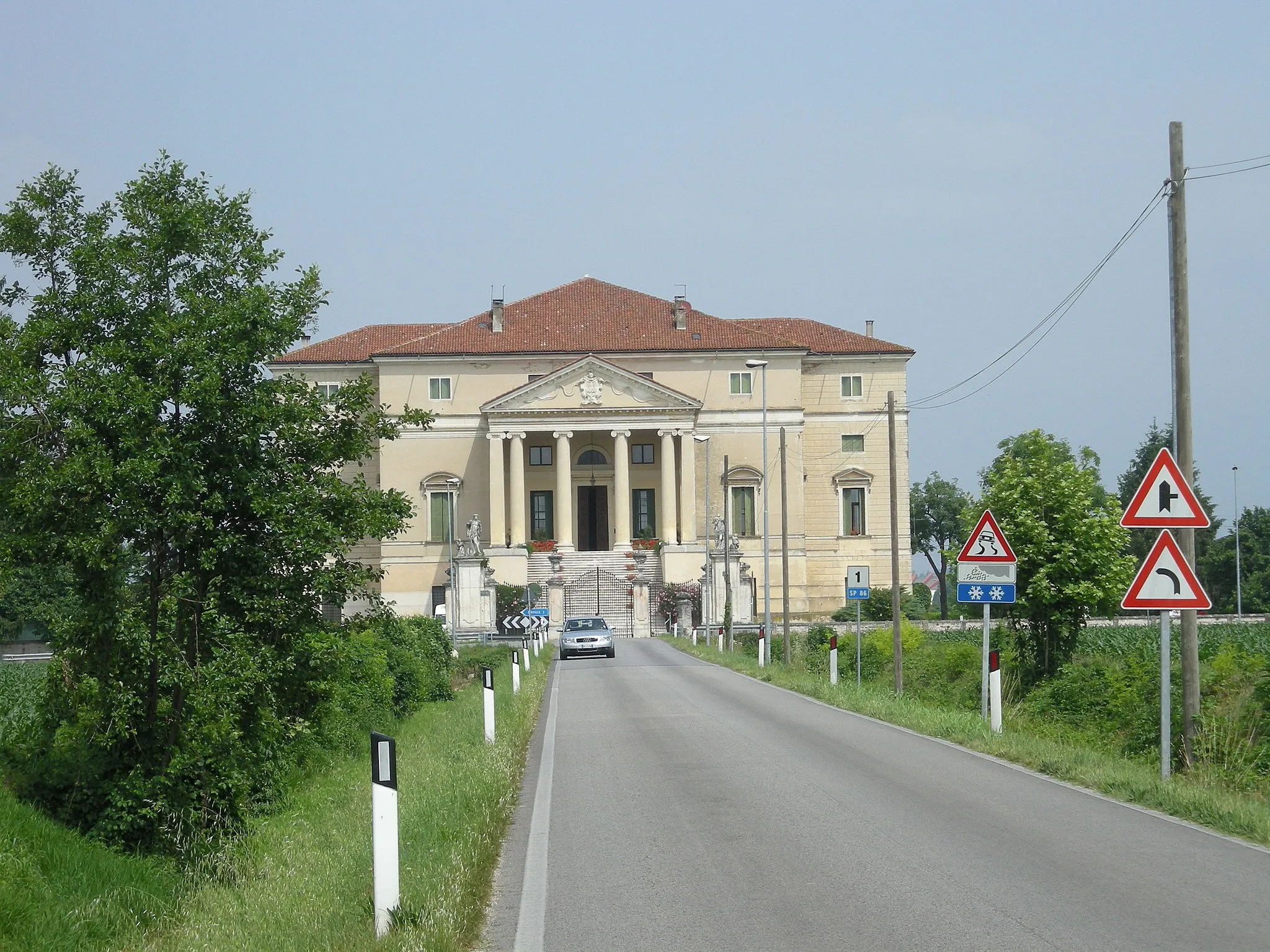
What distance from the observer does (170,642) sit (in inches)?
541

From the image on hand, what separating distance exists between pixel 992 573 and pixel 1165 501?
6.33 m

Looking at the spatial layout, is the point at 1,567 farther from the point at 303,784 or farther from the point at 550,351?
the point at 550,351

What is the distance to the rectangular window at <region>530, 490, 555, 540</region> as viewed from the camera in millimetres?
79875

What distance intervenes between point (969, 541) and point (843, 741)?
12.9 feet

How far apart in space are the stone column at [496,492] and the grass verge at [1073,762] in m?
50.0

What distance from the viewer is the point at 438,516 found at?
79.9 meters

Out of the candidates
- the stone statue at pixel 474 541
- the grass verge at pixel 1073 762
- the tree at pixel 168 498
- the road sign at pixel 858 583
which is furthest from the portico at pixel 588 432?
the tree at pixel 168 498

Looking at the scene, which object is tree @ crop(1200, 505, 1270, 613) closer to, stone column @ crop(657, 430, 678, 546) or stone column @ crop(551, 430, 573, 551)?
stone column @ crop(657, 430, 678, 546)

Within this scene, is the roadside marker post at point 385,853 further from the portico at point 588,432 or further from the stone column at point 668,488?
the stone column at point 668,488

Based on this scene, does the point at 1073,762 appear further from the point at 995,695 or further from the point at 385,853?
the point at 385,853

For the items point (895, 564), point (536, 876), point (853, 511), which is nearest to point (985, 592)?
point (895, 564)

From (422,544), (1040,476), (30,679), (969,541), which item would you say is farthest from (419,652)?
(422,544)

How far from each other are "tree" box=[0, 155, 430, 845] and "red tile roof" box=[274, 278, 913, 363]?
65.0 m

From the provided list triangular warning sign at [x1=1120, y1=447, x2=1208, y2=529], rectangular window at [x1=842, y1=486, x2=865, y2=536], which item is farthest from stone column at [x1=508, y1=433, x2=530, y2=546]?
triangular warning sign at [x1=1120, y1=447, x2=1208, y2=529]
